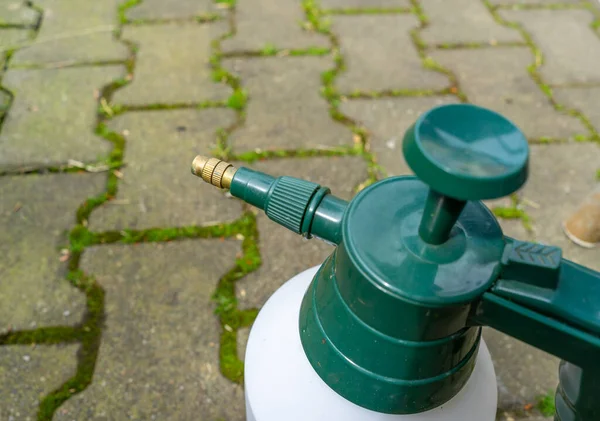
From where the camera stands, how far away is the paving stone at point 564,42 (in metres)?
2.22

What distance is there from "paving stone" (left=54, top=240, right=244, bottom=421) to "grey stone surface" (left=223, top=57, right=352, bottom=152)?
48cm

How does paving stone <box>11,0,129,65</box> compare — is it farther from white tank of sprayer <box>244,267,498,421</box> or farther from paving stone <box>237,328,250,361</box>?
white tank of sprayer <box>244,267,498,421</box>

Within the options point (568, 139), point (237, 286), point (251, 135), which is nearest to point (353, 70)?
point (251, 135)

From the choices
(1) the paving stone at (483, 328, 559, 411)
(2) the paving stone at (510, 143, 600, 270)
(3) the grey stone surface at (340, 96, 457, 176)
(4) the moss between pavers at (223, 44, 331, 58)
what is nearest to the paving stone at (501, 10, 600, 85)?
(2) the paving stone at (510, 143, 600, 270)

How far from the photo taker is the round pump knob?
0.48 metres

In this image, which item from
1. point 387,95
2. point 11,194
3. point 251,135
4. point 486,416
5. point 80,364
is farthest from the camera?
point 387,95

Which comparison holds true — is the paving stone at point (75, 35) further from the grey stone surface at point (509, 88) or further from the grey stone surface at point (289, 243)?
the grey stone surface at point (509, 88)

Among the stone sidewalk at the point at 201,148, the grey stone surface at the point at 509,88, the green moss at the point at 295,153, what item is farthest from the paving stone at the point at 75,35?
the grey stone surface at the point at 509,88

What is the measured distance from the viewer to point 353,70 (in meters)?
2.20

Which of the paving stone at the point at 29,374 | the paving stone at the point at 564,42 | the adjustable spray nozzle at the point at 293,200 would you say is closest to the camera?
the adjustable spray nozzle at the point at 293,200

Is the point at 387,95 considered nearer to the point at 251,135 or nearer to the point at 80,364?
the point at 251,135

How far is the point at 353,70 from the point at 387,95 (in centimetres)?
21

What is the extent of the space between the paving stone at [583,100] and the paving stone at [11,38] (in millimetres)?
2228

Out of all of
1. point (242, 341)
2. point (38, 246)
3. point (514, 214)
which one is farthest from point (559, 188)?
point (38, 246)
